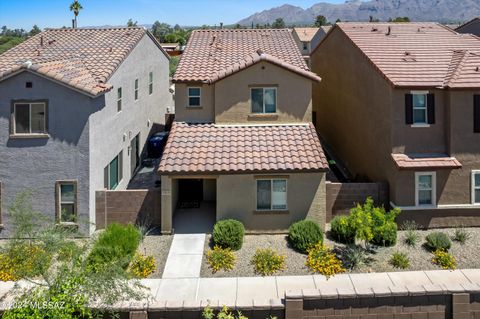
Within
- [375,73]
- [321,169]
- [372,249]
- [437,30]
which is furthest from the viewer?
[437,30]

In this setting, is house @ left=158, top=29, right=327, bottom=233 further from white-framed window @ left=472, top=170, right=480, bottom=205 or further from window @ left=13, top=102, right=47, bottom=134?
white-framed window @ left=472, top=170, right=480, bottom=205

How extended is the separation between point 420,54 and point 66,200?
16876 millimetres

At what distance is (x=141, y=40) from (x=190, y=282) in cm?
1647

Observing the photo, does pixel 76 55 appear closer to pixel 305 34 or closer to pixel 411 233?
pixel 411 233

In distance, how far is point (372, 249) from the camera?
17953mm

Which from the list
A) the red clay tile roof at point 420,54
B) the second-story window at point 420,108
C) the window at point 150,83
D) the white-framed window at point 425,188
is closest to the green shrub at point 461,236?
the white-framed window at point 425,188

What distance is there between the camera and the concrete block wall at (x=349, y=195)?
809 inches

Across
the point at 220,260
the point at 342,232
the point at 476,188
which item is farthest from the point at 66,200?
the point at 476,188

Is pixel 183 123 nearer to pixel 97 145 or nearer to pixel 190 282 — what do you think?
pixel 97 145

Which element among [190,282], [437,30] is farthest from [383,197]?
[437,30]

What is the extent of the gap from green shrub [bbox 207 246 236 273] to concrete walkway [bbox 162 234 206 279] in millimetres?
460

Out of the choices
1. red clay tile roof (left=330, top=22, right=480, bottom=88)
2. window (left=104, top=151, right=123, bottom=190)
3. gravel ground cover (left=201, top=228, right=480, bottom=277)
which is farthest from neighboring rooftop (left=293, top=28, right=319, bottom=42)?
gravel ground cover (left=201, top=228, right=480, bottom=277)

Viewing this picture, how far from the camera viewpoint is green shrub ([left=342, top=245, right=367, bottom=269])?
16.7 meters

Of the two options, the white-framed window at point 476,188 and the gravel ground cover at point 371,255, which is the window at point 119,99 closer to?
the gravel ground cover at point 371,255
